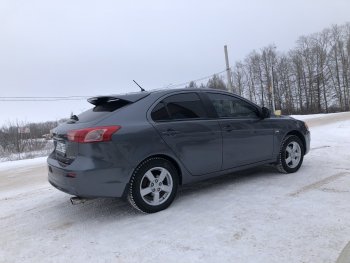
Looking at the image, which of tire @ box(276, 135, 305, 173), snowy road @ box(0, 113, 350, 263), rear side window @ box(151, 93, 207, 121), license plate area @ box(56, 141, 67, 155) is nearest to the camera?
snowy road @ box(0, 113, 350, 263)

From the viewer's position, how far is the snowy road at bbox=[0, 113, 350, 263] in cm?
365

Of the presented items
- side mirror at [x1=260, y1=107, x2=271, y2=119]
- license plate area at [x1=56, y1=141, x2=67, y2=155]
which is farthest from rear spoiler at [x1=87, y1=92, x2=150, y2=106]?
side mirror at [x1=260, y1=107, x2=271, y2=119]

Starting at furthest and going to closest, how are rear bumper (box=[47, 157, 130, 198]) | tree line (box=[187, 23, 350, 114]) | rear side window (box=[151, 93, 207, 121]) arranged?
tree line (box=[187, 23, 350, 114]) → rear side window (box=[151, 93, 207, 121]) → rear bumper (box=[47, 157, 130, 198])

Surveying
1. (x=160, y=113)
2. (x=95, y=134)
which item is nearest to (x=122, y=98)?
(x=160, y=113)

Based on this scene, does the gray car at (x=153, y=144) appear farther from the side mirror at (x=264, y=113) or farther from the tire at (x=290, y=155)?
the tire at (x=290, y=155)

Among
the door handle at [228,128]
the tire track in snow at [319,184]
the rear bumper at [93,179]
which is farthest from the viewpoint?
the door handle at [228,128]

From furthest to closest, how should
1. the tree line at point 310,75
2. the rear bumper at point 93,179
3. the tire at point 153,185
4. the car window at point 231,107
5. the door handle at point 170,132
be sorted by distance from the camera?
the tree line at point 310,75 → the car window at point 231,107 → the door handle at point 170,132 → the tire at point 153,185 → the rear bumper at point 93,179

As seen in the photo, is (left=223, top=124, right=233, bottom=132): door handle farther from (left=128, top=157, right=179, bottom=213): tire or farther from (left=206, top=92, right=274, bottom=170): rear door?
(left=128, top=157, right=179, bottom=213): tire

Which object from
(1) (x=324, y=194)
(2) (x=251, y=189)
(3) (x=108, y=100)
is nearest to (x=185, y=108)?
(3) (x=108, y=100)

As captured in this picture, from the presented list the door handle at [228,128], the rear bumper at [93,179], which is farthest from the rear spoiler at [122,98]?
the door handle at [228,128]

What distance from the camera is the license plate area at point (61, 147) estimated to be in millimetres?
4867

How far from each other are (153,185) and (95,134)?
38.8 inches

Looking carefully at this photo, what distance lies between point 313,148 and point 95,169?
23.0 feet

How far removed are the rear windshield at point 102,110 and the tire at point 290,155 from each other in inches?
120
